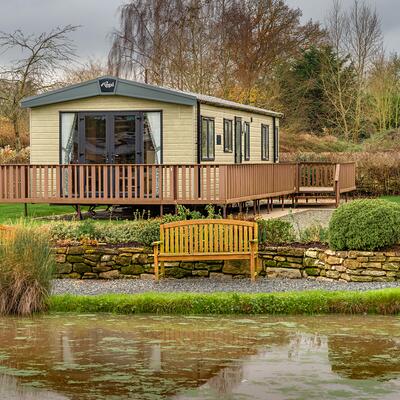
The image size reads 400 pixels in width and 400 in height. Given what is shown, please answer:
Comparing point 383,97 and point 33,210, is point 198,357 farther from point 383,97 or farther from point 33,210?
point 383,97

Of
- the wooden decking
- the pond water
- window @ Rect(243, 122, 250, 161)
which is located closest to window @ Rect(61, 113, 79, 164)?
the wooden decking

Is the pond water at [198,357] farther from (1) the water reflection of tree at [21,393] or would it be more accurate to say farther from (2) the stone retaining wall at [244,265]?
(2) the stone retaining wall at [244,265]

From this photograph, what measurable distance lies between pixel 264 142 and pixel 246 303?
19.5 m

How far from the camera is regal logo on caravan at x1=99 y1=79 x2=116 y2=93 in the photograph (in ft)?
78.1

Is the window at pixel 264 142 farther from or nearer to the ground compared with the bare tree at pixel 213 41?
nearer to the ground

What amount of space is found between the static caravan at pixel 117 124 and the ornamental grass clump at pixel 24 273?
11.3 meters

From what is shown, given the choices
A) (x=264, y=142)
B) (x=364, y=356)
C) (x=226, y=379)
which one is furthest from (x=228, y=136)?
(x=226, y=379)

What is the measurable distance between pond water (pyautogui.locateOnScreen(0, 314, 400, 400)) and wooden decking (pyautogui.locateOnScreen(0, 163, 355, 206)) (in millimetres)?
9950

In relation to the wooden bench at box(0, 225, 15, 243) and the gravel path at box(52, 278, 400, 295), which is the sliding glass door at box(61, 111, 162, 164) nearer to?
the gravel path at box(52, 278, 400, 295)

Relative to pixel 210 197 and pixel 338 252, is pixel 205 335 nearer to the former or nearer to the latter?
pixel 338 252

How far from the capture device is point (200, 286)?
14.3 metres

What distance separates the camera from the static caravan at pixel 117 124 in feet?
78.2

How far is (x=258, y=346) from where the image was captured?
10375 mm

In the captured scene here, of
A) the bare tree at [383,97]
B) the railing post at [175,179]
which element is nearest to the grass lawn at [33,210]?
the railing post at [175,179]
